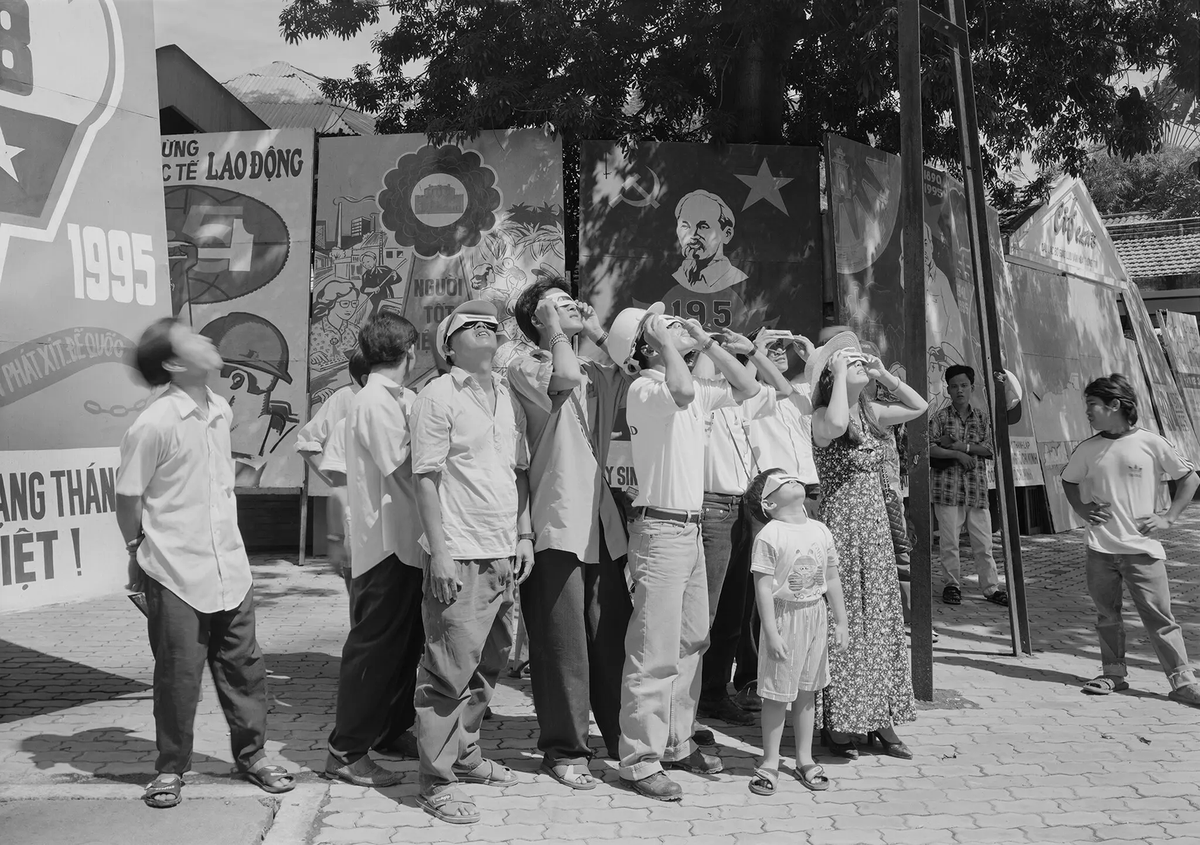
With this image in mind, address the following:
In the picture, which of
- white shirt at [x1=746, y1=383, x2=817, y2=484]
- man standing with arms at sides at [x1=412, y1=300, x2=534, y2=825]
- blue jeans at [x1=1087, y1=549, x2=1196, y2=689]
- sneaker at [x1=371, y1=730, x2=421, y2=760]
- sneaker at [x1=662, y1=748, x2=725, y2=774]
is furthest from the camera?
blue jeans at [x1=1087, y1=549, x2=1196, y2=689]

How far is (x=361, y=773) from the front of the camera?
14.6 ft

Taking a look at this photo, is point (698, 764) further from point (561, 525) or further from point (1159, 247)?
point (1159, 247)

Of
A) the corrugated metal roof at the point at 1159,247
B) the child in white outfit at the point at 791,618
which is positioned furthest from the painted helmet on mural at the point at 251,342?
the corrugated metal roof at the point at 1159,247

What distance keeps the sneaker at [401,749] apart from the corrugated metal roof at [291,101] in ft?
32.5

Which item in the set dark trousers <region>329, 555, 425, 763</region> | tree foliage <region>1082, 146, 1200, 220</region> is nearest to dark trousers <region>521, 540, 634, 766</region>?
dark trousers <region>329, 555, 425, 763</region>

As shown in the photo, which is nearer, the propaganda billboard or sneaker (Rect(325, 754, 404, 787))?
sneaker (Rect(325, 754, 404, 787))

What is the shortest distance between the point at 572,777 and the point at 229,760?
1.51 metres

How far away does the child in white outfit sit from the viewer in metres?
4.46

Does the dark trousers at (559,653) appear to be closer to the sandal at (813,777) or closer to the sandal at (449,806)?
the sandal at (449,806)

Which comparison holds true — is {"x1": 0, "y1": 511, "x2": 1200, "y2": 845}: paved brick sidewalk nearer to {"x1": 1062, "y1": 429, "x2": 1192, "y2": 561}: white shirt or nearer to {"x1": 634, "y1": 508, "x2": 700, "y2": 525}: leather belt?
{"x1": 1062, "y1": 429, "x2": 1192, "y2": 561}: white shirt

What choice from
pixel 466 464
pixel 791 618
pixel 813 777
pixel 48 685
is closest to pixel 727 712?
pixel 813 777

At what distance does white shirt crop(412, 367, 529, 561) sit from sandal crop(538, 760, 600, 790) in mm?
953

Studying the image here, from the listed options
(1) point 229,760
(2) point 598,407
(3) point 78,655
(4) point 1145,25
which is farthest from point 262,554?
(4) point 1145,25

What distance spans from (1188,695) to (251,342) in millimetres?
8197
